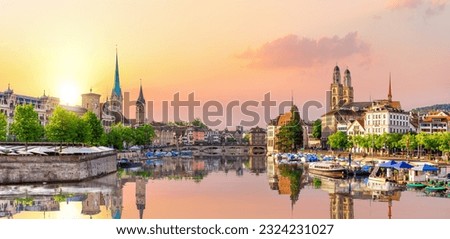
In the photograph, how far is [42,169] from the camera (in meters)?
31.0

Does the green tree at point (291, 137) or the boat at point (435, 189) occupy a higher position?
the green tree at point (291, 137)

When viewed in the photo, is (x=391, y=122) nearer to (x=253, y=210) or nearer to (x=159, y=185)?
(x=159, y=185)

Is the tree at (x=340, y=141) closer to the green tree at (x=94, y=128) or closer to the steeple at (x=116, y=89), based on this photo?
the green tree at (x=94, y=128)

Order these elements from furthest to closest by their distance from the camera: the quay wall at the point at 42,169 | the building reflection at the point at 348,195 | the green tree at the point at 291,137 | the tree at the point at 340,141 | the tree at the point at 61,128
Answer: the green tree at the point at 291,137
the tree at the point at 340,141
the tree at the point at 61,128
the quay wall at the point at 42,169
the building reflection at the point at 348,195

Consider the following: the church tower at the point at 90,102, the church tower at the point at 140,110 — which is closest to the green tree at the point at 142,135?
the church tower at the point at 90,102

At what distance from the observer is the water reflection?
69.4 ft

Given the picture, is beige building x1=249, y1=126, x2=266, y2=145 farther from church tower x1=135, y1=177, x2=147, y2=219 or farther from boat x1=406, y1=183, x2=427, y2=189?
boat x1=406, y1=183, x2=427, y2=189

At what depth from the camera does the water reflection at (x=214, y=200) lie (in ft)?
69.4

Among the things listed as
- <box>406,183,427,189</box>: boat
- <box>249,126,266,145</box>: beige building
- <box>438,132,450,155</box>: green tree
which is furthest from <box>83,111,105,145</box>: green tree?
<box>249,126,266,145</box>: beige building

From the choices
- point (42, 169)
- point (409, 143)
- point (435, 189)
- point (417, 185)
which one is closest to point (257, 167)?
point (409, 143)

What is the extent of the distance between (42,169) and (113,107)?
175 feet

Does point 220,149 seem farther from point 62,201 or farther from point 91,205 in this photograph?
point 91,205

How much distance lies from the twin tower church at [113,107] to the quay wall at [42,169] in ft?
113

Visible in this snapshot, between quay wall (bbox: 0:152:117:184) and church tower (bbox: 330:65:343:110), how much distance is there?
64.9m
